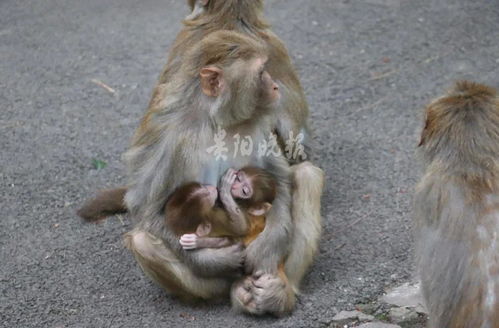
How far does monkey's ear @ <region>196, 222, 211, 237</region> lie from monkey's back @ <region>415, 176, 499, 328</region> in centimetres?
144

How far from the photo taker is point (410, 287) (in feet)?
21.5

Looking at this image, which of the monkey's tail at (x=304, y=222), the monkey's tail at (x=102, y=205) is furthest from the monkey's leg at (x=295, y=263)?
the monkey's tail at (x=102, y=205)

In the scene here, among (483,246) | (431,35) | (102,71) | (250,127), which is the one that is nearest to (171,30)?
(102,71)

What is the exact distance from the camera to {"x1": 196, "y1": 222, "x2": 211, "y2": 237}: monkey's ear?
249 inches

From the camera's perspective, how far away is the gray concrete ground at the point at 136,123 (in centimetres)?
660

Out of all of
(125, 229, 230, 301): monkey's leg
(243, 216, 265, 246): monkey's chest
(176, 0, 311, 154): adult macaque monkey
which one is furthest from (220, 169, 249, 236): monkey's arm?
(176, 0, 311, 154): adult macaque monkey

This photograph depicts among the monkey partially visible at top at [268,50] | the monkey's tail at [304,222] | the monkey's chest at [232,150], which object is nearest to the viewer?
the monkey's chest at [232,150]

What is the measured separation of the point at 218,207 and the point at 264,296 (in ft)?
2.03

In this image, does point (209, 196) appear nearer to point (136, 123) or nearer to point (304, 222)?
point (304, 222)

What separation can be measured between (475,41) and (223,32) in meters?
4.38

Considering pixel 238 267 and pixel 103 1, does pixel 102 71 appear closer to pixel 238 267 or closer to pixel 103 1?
pixel 103 1

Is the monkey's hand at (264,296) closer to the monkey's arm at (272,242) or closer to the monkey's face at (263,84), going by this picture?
the monkey's arm at (272,242)

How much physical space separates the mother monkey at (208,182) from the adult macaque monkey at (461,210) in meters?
1.12

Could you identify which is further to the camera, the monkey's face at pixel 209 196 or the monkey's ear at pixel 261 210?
the monkey's ear at pixel 261 210
